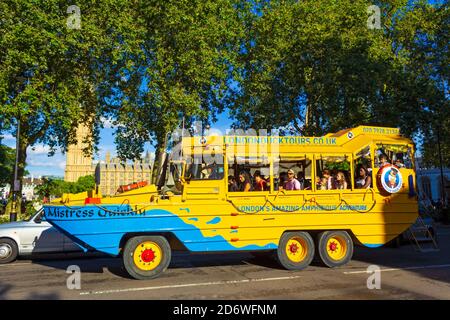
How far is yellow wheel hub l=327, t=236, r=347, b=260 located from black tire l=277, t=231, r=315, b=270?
517 millimetres

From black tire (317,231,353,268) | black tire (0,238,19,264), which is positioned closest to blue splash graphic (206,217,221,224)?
black tire (317,231,353,268)

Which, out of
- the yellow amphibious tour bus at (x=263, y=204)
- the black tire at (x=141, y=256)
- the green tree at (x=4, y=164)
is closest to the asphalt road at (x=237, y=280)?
the black tire at (x=141, y=256)

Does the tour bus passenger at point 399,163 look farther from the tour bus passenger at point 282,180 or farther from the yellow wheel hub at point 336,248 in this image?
the tour bus passenger at point 282,180

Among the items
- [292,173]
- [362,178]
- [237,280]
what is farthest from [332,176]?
[237,280]

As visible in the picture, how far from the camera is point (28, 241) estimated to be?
1207 centimetres

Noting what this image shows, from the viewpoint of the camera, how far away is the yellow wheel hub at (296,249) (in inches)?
380

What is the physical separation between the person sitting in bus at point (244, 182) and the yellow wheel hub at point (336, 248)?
94.1 inches

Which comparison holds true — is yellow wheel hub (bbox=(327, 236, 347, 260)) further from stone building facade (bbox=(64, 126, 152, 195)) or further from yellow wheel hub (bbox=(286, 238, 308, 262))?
stone building facade (bbox=(64, 126, 152, 195))

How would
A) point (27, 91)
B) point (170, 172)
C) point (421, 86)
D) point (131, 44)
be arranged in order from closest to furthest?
point (170, 172), point (27, 91), point (131, 44), point (421, 86)
